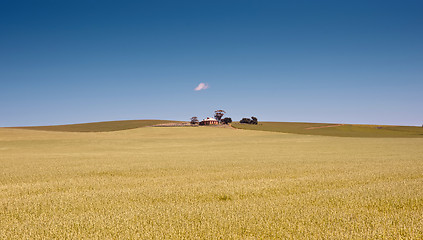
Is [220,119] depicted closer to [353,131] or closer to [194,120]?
[194,120]

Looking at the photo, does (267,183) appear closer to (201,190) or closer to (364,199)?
(201,190)

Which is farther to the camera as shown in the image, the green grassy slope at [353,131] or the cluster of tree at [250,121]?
the cluster of tree at [250,121]

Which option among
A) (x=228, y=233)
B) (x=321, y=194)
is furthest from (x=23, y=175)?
(x=321, y=194)

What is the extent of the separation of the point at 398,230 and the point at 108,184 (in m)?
6.46

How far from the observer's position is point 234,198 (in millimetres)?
5035

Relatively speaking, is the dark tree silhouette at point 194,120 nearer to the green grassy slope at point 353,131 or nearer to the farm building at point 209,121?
the farm building at point 209,121

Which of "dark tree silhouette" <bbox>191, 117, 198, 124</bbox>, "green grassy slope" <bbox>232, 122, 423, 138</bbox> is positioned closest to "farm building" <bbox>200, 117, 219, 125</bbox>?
"dark tree silhouette" <bbox>191, 117, 198, 124</bbox>

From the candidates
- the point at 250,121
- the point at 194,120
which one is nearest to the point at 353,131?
the point at 250,121

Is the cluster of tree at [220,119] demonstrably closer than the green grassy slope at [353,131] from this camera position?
No

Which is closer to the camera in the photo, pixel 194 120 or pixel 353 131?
pixel 353 131

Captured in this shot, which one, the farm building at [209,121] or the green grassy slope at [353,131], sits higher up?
the farm building at [209,121]

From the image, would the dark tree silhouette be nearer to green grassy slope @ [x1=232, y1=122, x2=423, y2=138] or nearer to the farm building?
the farm building

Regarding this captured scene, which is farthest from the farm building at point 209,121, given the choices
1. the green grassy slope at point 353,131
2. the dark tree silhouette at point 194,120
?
the green grassy slope at point 353,131

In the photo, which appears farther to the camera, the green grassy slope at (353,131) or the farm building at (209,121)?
the farm building at (209,121)
